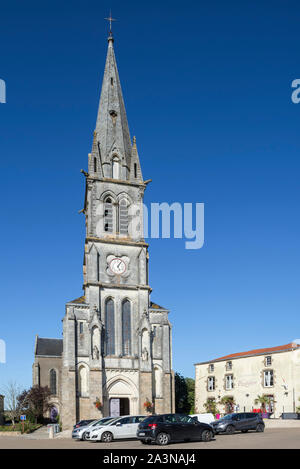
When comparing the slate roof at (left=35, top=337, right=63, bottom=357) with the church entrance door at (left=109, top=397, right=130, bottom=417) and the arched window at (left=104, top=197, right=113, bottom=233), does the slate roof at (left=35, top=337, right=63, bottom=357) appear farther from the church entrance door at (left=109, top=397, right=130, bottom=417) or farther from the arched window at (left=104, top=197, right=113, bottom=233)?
the arched window at (left=104, top=197, right=113, bottom=233)

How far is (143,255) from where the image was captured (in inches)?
1999

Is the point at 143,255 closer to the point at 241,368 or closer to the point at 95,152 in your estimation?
the point at 95,152

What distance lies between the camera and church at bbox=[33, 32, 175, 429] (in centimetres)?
4494

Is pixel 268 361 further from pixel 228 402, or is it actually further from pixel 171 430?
pixel 171 430

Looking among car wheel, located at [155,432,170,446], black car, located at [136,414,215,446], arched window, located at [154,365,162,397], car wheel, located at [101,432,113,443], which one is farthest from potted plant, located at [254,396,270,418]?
car wheel, located at [155,432,170,446]

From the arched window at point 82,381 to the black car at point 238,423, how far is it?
17.5 metres

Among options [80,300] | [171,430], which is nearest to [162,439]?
[171,430]

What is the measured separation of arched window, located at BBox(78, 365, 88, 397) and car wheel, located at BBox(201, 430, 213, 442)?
74.4 ft

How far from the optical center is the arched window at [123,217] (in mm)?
51938

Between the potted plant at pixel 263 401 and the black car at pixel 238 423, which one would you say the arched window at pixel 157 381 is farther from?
the black car at pixel 238 423

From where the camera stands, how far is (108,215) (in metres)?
Answer: 52.0
